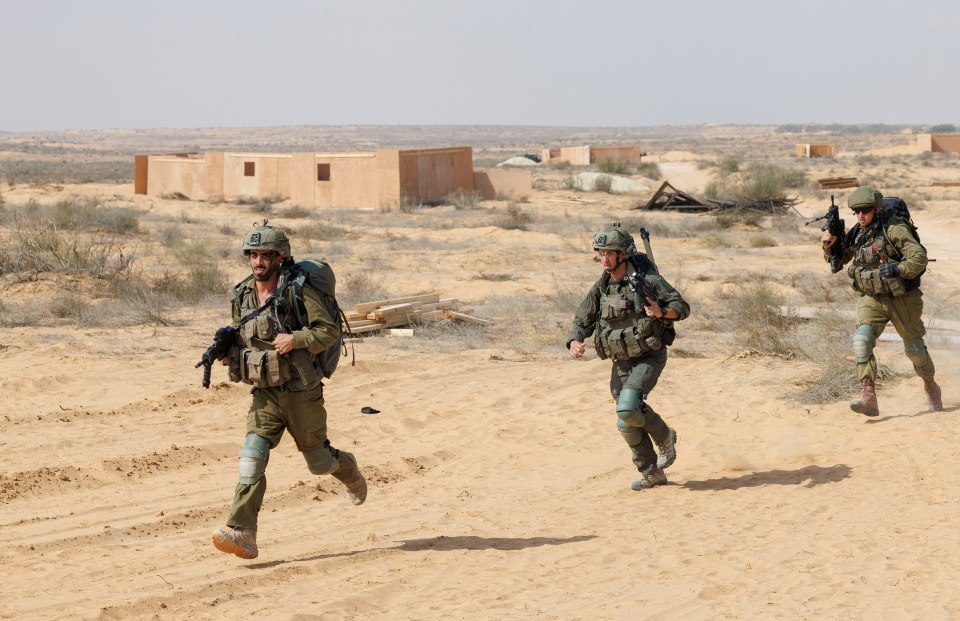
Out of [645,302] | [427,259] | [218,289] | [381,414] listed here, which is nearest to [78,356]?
[381,414]

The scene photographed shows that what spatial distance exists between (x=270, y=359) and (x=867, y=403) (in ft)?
16.2

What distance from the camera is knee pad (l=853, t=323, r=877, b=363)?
27.7ft

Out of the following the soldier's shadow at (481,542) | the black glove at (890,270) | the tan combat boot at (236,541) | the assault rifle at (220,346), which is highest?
the black glove at (890,270)

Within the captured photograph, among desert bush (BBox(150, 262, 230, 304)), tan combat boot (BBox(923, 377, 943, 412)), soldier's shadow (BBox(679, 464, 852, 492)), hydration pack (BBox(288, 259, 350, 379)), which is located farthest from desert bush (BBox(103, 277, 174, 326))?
tan combat boot (BBox(923, 377, 943, 412))

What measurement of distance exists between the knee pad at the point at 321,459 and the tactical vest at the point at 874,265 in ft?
13.9

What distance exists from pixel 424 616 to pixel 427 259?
1694 centimetres

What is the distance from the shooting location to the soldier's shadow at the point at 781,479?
752 centimetres

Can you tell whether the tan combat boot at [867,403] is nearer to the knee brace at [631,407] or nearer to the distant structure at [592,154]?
the knee brace at [631,407]

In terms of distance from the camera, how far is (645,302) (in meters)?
6.87

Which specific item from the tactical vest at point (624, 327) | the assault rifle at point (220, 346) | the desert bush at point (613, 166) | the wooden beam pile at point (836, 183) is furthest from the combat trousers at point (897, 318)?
the desert bush at point (613, 166)

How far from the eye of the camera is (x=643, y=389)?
7.08 meters

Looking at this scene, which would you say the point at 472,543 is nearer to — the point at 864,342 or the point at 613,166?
the point at 864,342

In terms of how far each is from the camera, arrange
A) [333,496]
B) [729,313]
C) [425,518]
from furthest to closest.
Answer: [729,313], [333,496], [425,518]

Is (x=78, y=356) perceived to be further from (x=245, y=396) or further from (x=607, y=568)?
(x=607, y=568)
